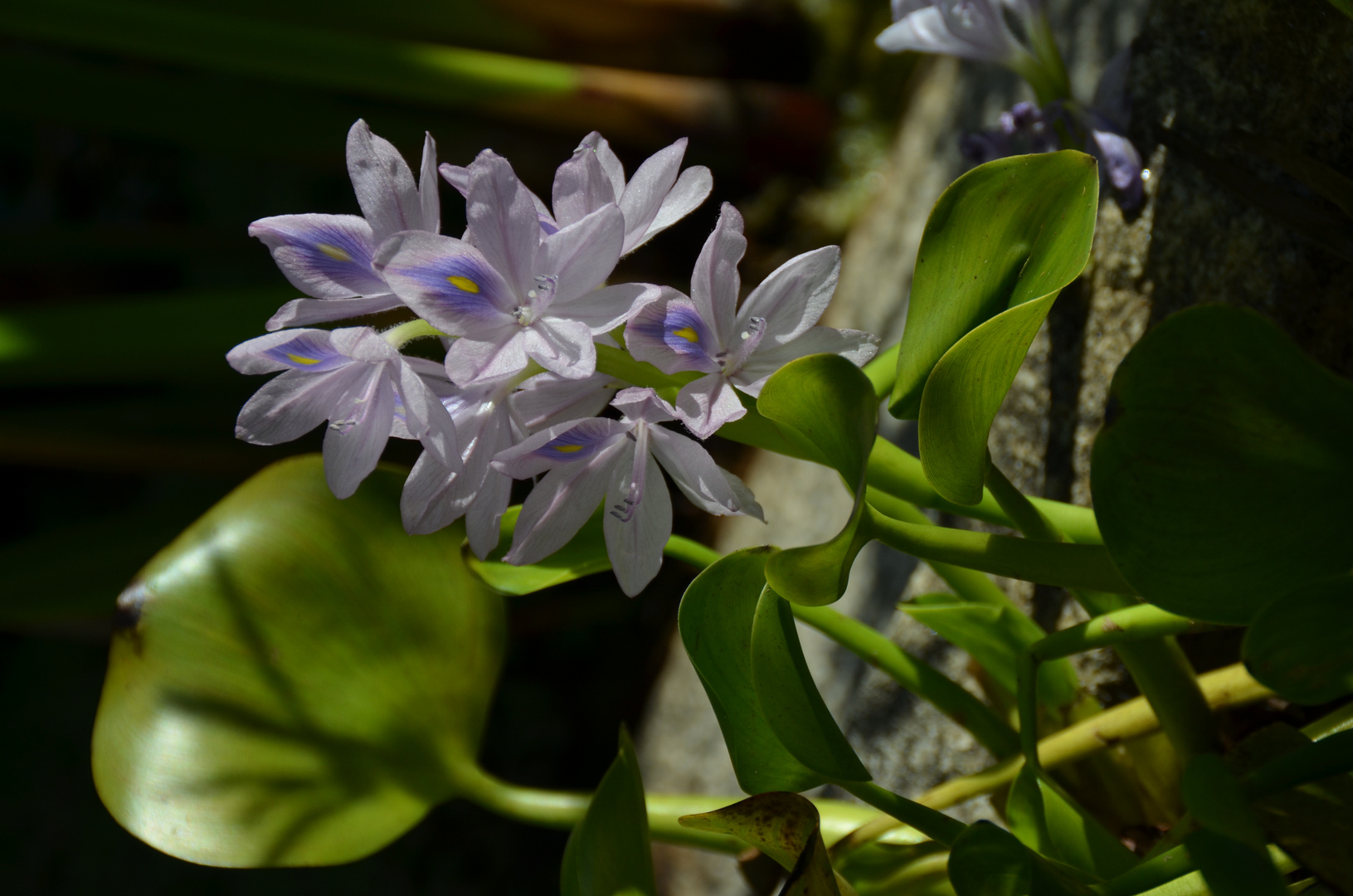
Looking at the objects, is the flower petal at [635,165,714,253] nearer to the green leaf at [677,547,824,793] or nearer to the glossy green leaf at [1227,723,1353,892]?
the green leaf at [677,547,824,793]

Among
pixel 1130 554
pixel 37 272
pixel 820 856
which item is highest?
pixel 1130 554

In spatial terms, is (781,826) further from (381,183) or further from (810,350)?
(381,183)

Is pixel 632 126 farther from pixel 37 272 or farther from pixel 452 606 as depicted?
pixel 37 272

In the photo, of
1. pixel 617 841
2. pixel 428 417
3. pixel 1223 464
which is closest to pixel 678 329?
pixel 428 417

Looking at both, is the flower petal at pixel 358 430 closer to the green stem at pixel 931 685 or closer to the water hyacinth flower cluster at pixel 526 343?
Result: the water hyacinth flower cluster at pixel 526 343

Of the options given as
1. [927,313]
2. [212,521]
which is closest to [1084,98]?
[927,313]

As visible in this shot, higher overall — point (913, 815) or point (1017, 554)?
point (1017, 554)
